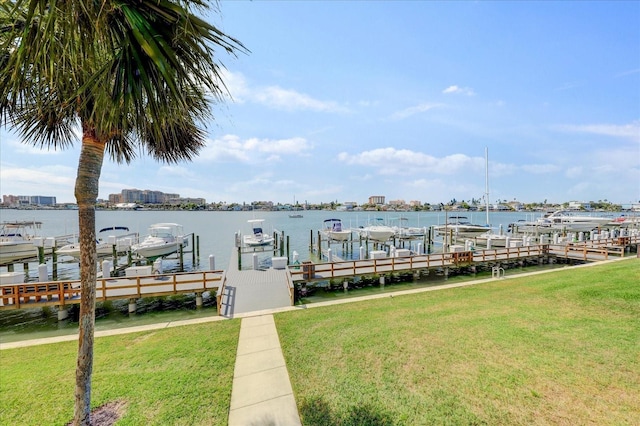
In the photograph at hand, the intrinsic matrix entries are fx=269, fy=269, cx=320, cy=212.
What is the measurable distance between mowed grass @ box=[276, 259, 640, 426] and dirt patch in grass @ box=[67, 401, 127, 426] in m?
3.10

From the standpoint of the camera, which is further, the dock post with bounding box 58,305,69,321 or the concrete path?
the dock post with bounding box 58,305,69,321

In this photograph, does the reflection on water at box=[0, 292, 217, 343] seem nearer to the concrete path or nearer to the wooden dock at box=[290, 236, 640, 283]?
the concrete path

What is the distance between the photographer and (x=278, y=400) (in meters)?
5.06

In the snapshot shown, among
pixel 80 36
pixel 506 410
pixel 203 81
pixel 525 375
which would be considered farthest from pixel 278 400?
pixel 80 36

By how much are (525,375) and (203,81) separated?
748 centimetres

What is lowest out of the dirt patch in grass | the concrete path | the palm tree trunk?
the concrete path

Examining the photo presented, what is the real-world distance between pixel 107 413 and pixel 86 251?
3288mm

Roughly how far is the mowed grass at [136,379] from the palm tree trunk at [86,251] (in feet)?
4.75

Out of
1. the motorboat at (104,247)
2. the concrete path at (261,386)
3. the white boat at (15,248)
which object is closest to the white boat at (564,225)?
the concrete path at (261,386)

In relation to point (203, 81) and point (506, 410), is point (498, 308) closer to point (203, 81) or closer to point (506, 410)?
point (506, 410)

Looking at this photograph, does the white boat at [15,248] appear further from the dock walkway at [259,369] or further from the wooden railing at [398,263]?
the wooden railing at [398,263]

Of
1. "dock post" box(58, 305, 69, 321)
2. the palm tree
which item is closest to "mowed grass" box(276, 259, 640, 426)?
the palm tree

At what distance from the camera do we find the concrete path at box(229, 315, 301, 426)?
460 centimetres

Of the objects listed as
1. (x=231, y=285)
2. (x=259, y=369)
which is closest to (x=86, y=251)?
(x=259, y=369)
